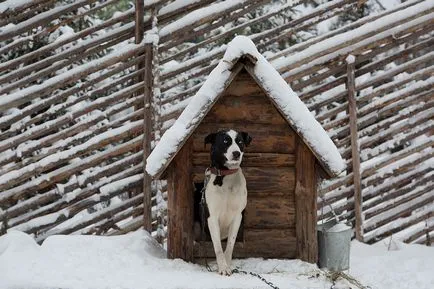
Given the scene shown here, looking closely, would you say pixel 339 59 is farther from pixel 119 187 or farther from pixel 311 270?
pixel 311 270

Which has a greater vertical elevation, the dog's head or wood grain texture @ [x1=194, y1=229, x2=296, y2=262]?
the dog's head

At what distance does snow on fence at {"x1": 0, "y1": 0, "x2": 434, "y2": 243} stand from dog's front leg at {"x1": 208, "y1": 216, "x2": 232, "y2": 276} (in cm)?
232

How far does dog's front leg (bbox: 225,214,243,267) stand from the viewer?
4.58 meters

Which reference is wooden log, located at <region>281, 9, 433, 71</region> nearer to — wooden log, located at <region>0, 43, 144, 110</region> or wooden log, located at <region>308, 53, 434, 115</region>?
wooden log, located at <region>308, 53, 434, 115</region>

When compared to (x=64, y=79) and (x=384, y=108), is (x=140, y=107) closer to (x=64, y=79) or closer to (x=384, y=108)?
(x=64, y=79)

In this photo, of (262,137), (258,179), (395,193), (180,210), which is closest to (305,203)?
(258,179)

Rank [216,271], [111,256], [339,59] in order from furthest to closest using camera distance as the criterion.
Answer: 1. [339,59]
2. [111,256]
3. [216,271]

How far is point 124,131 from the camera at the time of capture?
6.90 m

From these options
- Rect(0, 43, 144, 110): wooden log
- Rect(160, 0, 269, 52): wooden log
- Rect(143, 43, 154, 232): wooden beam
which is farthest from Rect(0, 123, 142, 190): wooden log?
Rect(160, 0, 269, 52): wooden log

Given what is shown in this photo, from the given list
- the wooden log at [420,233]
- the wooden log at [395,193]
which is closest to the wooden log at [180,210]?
the wooden log at [395,193]

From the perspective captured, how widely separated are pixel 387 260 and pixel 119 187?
3.00 m

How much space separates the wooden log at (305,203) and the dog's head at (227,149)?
62 cm

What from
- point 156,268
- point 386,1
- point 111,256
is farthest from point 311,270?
point 386,1

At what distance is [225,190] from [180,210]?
525 millimetres
